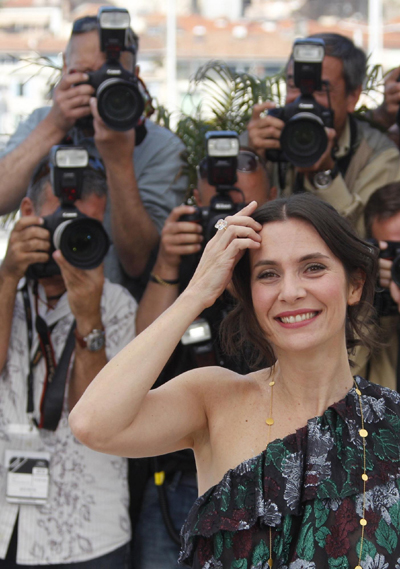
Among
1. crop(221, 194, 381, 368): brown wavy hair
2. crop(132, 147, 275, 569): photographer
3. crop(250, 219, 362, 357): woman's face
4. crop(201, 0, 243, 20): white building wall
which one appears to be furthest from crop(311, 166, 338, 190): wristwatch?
crop(201, 0, 243, 20): white building wall

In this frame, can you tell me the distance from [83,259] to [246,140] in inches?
45.3

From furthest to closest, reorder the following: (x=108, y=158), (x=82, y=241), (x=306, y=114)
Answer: (x=108, y=158)
(x=306, y=114)
(x=82, y=241)

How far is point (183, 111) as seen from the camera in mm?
4414

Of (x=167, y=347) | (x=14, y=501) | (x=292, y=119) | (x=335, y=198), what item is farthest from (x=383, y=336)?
(x=14, y=501)

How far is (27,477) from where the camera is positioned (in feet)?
10.4

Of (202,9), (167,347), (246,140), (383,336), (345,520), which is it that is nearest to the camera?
(345,520)

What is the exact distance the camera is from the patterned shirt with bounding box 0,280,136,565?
3.10m

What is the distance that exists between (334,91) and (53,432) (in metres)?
1.84

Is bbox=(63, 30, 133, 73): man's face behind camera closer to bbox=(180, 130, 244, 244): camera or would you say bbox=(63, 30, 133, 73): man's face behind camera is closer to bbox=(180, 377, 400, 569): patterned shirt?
bbox=(180, 130, 244, 244): camera

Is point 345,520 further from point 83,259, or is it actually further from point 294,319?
point 83,259

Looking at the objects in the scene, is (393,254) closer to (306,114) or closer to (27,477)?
(306,114)

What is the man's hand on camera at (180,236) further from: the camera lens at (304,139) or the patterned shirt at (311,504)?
the patterned shirt at (311,504)

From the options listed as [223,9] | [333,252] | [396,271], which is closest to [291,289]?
[333,252]

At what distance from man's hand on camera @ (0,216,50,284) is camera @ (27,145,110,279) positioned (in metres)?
0.03
